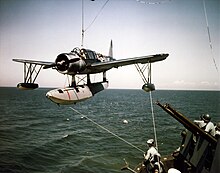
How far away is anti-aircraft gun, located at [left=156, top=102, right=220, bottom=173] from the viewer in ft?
11.3

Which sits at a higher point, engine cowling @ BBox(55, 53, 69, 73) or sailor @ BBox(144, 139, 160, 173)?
engine cowling @ BBox(55, 53, 69, 73)

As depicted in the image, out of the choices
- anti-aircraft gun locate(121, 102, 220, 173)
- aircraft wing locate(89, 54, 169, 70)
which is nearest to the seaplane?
aircraft wing locate(89, 54, 169, 70)

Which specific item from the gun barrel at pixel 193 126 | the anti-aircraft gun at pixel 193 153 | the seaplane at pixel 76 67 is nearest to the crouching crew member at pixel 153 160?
the anti-aircraft gun at pixel 193 153

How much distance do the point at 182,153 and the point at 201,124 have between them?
0.88 m

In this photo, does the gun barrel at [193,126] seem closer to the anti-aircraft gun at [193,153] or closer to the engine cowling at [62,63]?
the anti-aircraft gun at [193,153]

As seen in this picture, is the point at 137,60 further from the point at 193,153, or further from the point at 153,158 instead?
the point at 153,158

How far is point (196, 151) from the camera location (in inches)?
171

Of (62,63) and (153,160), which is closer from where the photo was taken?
(153,160)

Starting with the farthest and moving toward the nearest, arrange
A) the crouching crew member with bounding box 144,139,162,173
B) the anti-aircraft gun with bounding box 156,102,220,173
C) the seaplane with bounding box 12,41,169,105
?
the seaplane with bounding box 12,41,169,105 < the crouching crew member with bounding box 144,139,162,173 < the anti-aircraft gun with bounding box 156,102,220,173

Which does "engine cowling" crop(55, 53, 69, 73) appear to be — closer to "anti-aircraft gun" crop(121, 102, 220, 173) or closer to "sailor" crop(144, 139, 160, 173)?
"anti-aircraft gun" crop(121, 102, 220, 173)

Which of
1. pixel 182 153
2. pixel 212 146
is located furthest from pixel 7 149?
pixel 212 146

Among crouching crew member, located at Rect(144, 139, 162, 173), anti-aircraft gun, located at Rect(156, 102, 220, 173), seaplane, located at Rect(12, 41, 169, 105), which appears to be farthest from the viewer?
seaplane, located at Rect(12, 41, 169, 105)

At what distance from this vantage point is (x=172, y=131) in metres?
17.0

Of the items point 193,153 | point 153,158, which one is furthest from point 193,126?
point 193,153
